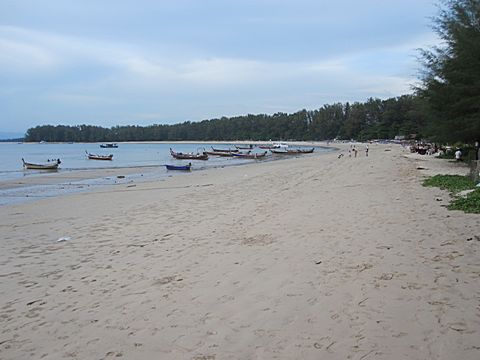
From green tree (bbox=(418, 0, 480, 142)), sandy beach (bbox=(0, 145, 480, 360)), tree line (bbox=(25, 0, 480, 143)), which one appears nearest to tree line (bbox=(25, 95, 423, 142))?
tree line (bbox=(25, 0, 480, 143))

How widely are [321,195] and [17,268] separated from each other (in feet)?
30.8

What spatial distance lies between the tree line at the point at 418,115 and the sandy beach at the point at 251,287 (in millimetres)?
11923

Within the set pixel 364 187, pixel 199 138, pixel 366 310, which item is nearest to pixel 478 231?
pixel 366 310

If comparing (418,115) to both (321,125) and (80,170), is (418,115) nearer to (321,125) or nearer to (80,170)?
(80,170)

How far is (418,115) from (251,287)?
38.3 metres

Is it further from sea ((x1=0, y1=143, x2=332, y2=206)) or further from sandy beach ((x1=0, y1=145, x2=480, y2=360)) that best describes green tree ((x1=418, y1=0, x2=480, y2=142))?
sea ((x1=0, y1=143, x2=332, y2=206))

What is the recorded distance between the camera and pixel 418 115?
38.2 m

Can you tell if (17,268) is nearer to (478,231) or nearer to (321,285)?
(321,285)

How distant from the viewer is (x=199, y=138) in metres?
200

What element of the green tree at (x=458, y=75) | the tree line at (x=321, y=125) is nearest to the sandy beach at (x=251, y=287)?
the green tree at (x=458, y=75)

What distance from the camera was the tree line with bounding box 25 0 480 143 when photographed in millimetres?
18547

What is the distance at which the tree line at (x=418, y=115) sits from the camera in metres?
18.5

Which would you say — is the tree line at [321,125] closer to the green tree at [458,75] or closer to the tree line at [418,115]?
the tree line at [418,115]

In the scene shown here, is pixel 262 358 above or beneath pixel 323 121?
beneath
